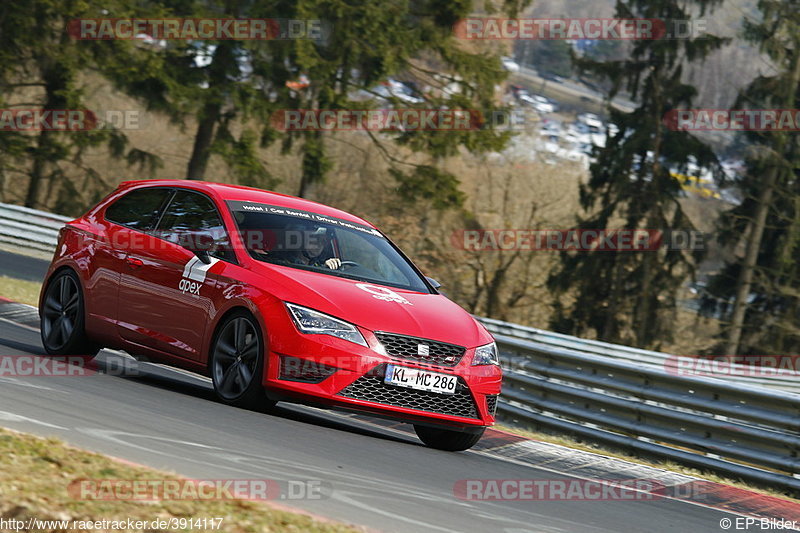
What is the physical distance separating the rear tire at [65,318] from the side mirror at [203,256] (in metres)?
1.56

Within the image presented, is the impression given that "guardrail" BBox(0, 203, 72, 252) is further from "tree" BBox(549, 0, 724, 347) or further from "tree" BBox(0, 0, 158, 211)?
"tree" BBox(549, 0, 724, 347)

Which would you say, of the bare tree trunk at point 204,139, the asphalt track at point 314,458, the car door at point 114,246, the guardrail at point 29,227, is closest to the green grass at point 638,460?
the asphalt track at point 314,458

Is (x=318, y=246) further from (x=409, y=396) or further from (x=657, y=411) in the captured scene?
(x=657, y=411)

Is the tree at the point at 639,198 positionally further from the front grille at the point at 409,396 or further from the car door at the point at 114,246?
the front grille at the point at 409,396

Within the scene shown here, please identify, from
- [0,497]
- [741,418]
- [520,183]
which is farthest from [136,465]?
[520,183]

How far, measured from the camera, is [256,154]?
33.1 m

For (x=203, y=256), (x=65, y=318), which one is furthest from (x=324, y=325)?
(x=65, y=318)

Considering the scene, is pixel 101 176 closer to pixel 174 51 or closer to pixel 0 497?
pixel 174 51

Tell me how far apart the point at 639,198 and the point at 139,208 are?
27771mm

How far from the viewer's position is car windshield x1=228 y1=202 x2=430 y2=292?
8.81 meters

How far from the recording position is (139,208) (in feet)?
32.8

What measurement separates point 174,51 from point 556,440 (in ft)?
78.1

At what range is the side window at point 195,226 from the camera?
8.88m

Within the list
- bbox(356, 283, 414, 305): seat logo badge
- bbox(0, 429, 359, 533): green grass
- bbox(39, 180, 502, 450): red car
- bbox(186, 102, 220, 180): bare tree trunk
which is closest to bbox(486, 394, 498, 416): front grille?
bbox(39, 180, 502, 450): red car
